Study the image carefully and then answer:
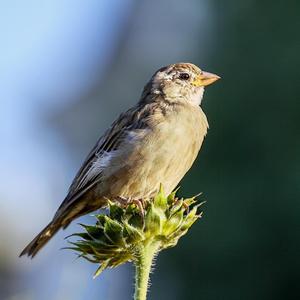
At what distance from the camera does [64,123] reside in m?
23.2

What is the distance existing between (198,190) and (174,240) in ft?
29.7

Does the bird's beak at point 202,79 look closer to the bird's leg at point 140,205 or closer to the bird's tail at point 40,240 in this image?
the bird's tail at point 40,240

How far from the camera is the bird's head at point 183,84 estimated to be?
7.05 meters

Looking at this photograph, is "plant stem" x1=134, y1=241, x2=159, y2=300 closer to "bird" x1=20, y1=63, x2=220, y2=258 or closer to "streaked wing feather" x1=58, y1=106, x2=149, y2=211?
"bird" x1=20, y1=63, x2=220, y2=258

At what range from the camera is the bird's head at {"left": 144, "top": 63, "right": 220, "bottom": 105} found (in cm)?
705

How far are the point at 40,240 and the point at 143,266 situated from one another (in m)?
1.99

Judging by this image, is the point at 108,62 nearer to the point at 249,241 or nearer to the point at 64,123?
the point at 64,123

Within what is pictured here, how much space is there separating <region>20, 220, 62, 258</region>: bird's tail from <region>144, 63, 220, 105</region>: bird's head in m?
1.30

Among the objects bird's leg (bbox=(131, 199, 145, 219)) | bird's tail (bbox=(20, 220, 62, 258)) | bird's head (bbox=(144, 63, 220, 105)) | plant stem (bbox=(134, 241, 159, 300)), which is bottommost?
bird's tail (bbox=(20, 220, 62, 258))

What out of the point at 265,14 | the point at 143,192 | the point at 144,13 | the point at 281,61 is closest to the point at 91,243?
the point at 143,192

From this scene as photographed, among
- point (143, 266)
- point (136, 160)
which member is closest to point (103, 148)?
point (136, 160)

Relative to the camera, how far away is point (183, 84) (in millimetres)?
7062

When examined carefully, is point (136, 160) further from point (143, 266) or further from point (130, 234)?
point (143, 266)

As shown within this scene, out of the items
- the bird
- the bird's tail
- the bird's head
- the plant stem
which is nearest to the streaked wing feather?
the bird
